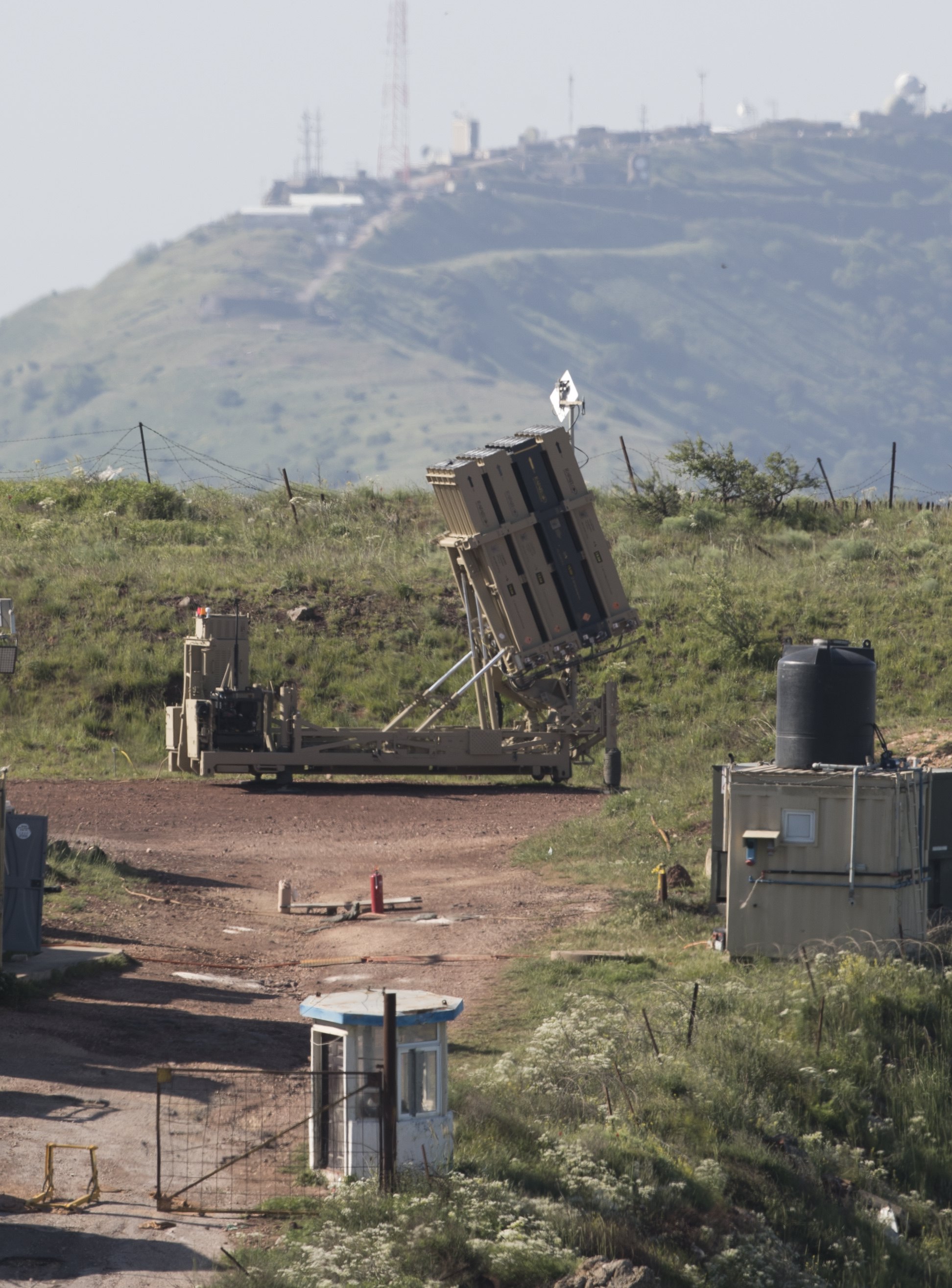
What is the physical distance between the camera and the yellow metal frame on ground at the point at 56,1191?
904 cm

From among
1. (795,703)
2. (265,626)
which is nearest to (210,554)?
(265,626)

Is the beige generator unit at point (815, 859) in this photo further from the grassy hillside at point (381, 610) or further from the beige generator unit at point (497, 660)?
the beige generator unit at point (497, 660)

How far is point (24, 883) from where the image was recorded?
14031 mm

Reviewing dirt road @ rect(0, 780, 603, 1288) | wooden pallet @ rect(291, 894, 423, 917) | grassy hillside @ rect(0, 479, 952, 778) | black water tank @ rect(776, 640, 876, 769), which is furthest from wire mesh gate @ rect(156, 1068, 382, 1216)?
grassy hillside @ rect(0, 479, 952, 778)

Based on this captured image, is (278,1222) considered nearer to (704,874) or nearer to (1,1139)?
(1,1139)

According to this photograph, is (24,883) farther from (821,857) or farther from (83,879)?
(821,857)

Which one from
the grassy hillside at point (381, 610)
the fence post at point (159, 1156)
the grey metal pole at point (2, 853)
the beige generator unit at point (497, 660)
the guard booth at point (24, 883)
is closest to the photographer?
the fence post at point (159, 1156)

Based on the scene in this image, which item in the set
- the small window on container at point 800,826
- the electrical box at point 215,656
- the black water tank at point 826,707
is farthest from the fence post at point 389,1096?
the electrical box at point 215,656

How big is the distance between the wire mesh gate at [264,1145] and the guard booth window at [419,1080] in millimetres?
206

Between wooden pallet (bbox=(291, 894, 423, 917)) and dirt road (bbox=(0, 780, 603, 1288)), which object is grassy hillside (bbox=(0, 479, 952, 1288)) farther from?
wooden pallet (bbox=(291, 894, 423, 917))

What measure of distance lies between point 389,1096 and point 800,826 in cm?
595

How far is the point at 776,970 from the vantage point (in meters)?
14.0

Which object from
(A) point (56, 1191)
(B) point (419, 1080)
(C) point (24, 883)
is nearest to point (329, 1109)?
(B) point (419, 1080)

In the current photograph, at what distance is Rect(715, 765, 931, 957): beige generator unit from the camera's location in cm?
1412
